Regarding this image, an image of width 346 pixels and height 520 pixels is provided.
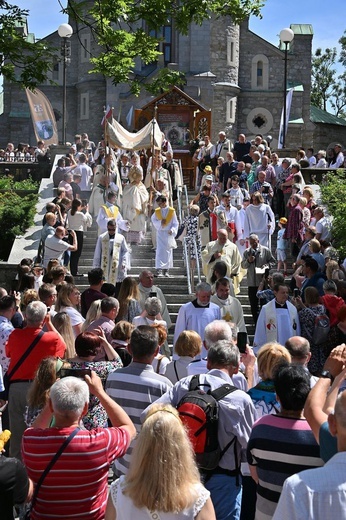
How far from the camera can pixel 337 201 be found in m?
21.8

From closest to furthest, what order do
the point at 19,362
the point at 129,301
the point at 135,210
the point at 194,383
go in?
the point at 194,383
the point at 19,362
the point at 129,301
the point at 135,210

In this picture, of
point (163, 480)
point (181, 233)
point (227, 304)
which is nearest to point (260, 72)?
point (181, 233)

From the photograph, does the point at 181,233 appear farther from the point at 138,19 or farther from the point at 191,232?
the point at 138,19

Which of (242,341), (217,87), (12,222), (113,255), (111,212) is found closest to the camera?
(242,341)

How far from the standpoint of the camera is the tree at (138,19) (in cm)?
1518

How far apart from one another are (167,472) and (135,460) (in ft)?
0.60

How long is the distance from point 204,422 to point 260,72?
155ft

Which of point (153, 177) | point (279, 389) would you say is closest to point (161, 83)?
point (153, 177)

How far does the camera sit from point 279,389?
5805 mm

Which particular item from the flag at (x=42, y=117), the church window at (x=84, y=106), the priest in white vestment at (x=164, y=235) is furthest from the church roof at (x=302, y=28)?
the priest in white vestment at (x=164, y=235)

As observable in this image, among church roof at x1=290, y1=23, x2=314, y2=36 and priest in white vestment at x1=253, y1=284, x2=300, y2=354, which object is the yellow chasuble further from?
church roof at x1=290, y1=23, x2=314, y2=36

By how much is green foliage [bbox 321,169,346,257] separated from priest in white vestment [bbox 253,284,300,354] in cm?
646

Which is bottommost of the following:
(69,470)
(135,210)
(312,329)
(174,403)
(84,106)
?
(312,329)

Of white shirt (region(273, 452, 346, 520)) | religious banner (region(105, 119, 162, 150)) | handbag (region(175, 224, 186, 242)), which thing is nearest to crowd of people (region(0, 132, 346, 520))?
white shirt (region(273, 452, 346, 520))
